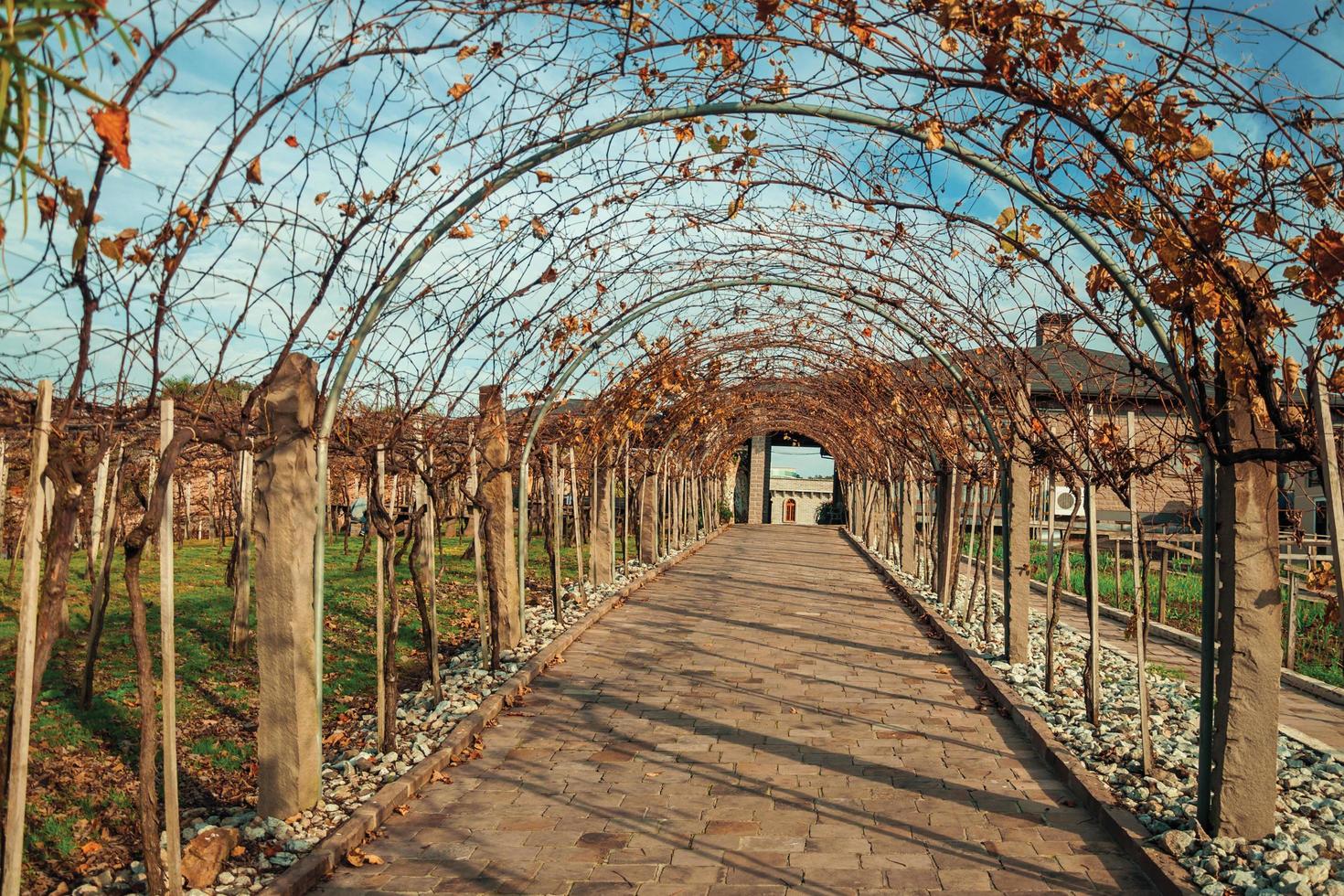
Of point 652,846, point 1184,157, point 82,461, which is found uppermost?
point 1184,157

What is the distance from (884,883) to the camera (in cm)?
419

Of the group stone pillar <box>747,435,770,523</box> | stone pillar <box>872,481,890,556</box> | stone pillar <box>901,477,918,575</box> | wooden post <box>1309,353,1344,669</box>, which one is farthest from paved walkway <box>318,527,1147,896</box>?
stone pillar <box>747,435,770,523</box>

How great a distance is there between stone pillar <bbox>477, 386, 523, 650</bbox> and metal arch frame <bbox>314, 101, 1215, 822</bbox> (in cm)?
283

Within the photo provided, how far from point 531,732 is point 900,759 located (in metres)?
2.31

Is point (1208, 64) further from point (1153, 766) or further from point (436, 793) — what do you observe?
point (436, 793)

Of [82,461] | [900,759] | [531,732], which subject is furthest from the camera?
[531,732]

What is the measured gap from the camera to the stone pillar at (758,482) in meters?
43.2

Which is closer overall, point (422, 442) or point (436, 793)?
point (436, 793)

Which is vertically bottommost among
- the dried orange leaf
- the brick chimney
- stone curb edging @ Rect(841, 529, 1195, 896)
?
stone curb edging @ Rect(841, 529, 1195, 896)

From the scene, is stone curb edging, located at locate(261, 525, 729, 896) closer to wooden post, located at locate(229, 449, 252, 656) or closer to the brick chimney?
wooden post, located at locate(229, 449, 252, 656)

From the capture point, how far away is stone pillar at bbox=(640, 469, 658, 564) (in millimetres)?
17984

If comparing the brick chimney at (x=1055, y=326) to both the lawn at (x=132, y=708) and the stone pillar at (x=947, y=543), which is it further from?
the stone pillar at (x=947, y=543)

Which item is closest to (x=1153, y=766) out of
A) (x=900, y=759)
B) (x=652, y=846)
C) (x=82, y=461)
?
(x=900, y=759)

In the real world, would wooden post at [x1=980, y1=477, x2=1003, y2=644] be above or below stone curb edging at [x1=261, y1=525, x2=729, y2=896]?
above
